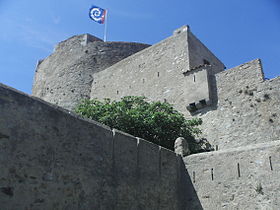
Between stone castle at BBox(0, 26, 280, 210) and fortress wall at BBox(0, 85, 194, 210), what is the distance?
0.02m

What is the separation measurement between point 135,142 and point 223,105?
7090mm

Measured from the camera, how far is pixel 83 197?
632 centimetres

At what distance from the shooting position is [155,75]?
18516 millimetres

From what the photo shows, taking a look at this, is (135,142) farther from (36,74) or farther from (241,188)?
(36,74)

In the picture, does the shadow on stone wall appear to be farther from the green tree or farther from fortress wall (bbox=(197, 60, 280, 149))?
fortress wall (bbox=(197, 60, 280, 149))

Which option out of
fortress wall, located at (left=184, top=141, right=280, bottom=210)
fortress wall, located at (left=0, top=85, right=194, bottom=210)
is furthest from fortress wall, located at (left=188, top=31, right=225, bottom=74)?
fortress wall, located at (left=0, top=85, right=194, bottom=210)

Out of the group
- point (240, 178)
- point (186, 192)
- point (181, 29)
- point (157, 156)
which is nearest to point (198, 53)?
point (181, 29)

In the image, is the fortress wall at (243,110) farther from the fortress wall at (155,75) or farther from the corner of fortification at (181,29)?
the corner of fortification at (181,29)

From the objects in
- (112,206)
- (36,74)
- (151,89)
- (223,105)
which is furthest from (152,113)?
(36,74)

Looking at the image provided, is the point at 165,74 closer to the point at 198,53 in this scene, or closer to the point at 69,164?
the point at 198,53

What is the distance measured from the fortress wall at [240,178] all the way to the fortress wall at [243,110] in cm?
408

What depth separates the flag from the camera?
27.6 meters

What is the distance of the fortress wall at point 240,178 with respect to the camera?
757 cm

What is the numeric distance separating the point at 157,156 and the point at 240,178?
217 centimetres
